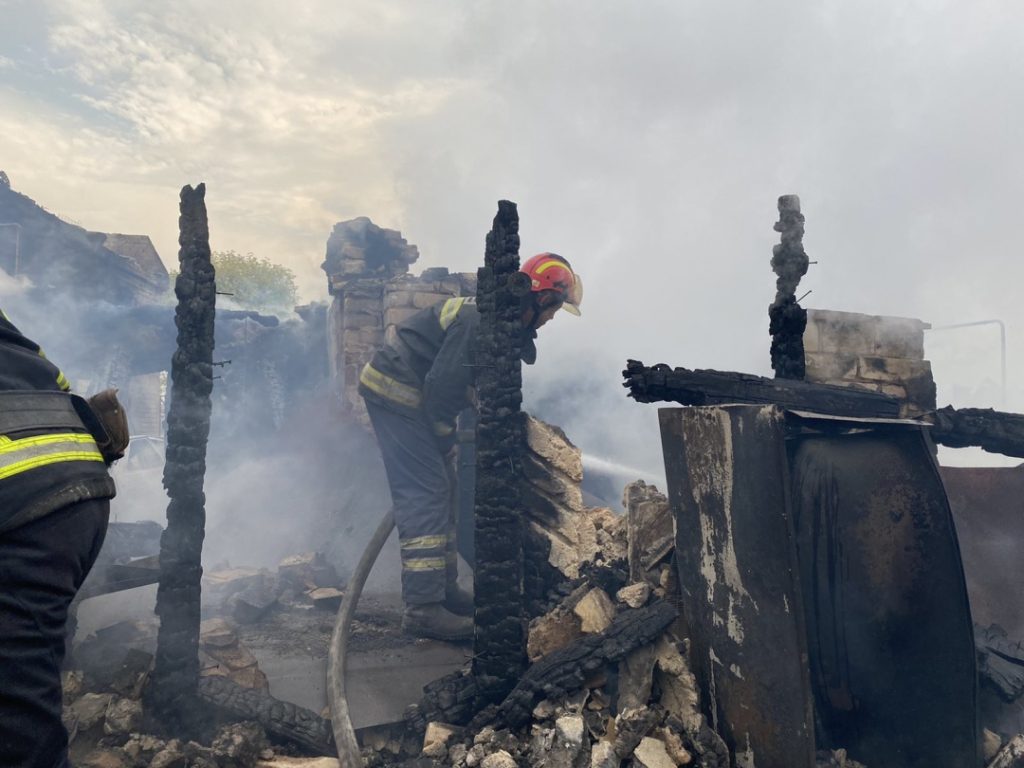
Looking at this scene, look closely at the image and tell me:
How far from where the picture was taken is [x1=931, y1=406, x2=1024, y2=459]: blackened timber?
393 cm

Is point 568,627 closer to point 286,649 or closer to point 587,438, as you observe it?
point 286,649

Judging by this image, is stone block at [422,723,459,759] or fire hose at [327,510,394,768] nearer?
stone block at [422,723,459,759]

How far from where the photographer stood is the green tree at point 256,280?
38281mm

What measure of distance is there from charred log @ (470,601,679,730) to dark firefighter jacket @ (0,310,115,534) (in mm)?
2525

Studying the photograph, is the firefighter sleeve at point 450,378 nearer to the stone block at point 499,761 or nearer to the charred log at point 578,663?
the charred log at point 578,663

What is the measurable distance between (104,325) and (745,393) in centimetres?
1502

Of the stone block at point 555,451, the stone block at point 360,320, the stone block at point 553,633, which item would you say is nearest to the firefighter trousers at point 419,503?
the stone block at point 555,451

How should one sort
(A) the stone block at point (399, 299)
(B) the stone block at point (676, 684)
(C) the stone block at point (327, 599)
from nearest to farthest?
1. (B) the stone block at point (676, 684)
2. (C) the stone block at point (327, 599)
3. (A) the stone block at point (399, 299)

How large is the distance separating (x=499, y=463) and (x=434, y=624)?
1.71m

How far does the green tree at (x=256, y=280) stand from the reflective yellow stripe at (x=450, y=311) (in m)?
35.7

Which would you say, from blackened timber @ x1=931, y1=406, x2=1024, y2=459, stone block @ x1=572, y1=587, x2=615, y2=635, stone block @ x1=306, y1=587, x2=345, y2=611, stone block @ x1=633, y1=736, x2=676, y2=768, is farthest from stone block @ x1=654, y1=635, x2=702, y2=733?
stone block @ x1=306, y1=587, x2=345, y2=611

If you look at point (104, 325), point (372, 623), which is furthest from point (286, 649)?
point (104, 325)

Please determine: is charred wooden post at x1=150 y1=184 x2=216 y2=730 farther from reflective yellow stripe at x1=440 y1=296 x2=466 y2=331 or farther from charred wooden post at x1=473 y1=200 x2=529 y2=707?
reflective yellow stripe at x1=440 y1=296 x2=466 y2=331

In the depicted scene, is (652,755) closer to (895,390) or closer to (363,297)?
(895,390)
